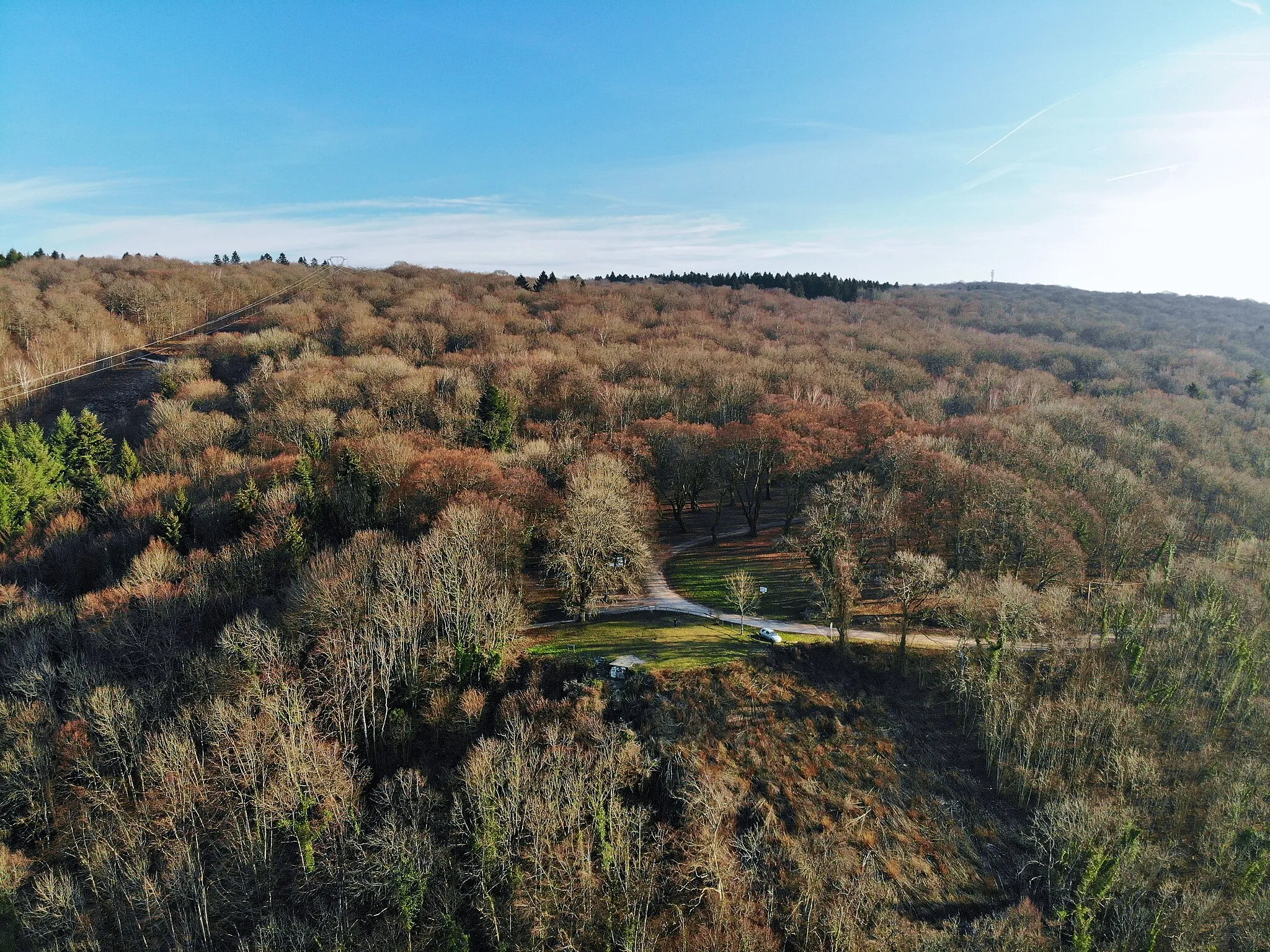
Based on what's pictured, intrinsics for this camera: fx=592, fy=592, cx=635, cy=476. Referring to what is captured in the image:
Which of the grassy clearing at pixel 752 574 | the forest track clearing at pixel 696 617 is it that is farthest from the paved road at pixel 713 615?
the grassy clearing at pixel 752 574

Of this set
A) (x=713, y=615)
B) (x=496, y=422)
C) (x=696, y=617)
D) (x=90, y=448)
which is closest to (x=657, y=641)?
(x=696, y=617)

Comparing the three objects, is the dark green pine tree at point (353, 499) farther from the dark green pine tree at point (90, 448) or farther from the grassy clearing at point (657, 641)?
the dark green pine tree at point (90, 448)

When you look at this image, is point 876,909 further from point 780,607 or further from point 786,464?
point 786,464

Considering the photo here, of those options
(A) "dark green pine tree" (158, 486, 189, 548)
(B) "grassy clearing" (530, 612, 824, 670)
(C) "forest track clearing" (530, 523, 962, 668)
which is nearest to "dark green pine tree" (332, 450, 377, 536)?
(A) "dark green pine tree" (158, 486, 189, 548)

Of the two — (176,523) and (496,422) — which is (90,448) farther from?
(496,422)

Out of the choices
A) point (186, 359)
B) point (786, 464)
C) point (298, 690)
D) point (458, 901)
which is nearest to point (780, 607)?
point (786, 464)

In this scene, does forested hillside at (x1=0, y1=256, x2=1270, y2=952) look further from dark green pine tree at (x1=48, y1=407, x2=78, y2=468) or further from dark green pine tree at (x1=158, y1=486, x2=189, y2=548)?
dark green pine tree at (x1=48, y1=407, x2=78, y2=468)
